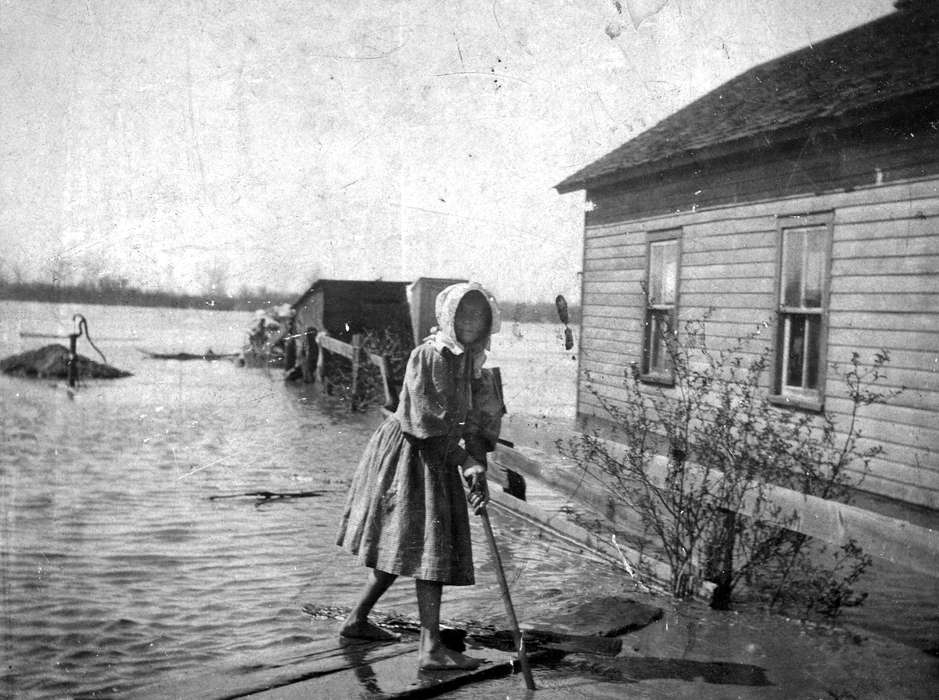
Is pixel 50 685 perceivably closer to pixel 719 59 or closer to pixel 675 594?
pixel 675 594

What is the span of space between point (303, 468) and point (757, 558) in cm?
382

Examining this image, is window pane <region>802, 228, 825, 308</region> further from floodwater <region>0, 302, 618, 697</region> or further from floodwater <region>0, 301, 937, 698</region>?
floodwater <region>0, 302, 618, 697</region>

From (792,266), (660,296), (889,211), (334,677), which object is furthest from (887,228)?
(334,677)

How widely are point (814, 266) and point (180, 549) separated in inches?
219

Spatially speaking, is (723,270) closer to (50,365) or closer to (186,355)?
(186,355)

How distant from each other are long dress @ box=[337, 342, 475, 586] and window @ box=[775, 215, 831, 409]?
453 cm

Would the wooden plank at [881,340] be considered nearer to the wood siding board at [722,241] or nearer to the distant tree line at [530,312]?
the wood siding board at [722,241]

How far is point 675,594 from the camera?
13.4ft

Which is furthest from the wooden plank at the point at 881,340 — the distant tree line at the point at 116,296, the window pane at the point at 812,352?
the distant tree line at the point at 116,296

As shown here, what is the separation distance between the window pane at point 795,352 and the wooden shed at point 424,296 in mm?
3401

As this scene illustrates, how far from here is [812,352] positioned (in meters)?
7.00

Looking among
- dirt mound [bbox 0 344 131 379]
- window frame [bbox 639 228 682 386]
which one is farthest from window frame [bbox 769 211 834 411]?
dirt mound [bbox 0 344 131 379]

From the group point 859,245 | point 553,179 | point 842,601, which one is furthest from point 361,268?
point 859,245

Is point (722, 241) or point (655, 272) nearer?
point (722, 241)
